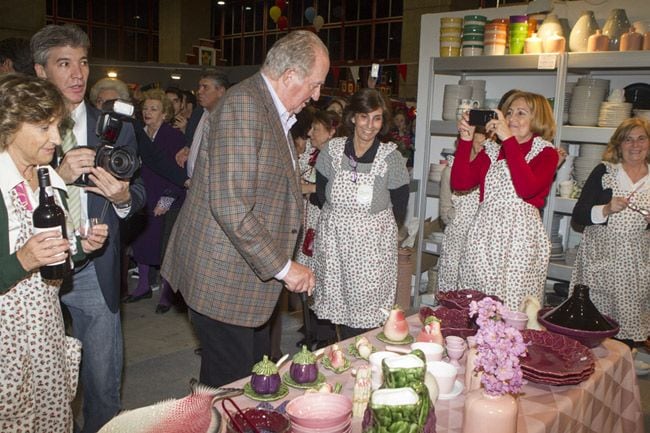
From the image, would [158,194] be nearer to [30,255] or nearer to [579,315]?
[30,255]

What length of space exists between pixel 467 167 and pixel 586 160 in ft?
4.38

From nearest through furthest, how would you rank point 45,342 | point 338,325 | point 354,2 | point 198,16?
point 45,342
point 338,325
point 354,2
point 198,16

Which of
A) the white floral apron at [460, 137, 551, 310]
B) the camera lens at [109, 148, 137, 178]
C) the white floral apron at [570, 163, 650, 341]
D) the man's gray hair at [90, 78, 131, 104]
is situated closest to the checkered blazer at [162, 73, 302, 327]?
the camera lens at [109, 148, 137, 178]

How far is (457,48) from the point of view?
4441 mm

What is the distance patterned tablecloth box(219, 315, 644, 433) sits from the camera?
5.03ft

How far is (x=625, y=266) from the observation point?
3490mm

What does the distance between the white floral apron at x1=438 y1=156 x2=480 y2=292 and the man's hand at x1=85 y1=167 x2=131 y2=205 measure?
216 centimetres

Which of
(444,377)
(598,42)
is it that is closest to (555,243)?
(598,42)

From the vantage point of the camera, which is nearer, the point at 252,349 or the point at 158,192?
the point at 252,349

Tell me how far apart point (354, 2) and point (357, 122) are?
49.2ft

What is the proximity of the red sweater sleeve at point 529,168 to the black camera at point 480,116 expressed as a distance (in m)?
0.14

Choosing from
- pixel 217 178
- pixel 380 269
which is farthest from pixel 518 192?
pixel 217 178

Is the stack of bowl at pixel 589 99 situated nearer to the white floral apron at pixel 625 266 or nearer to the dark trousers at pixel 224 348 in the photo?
the white floral apron at pixel 625 266

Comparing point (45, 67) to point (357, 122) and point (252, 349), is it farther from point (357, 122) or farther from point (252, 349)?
point (357, 122)
